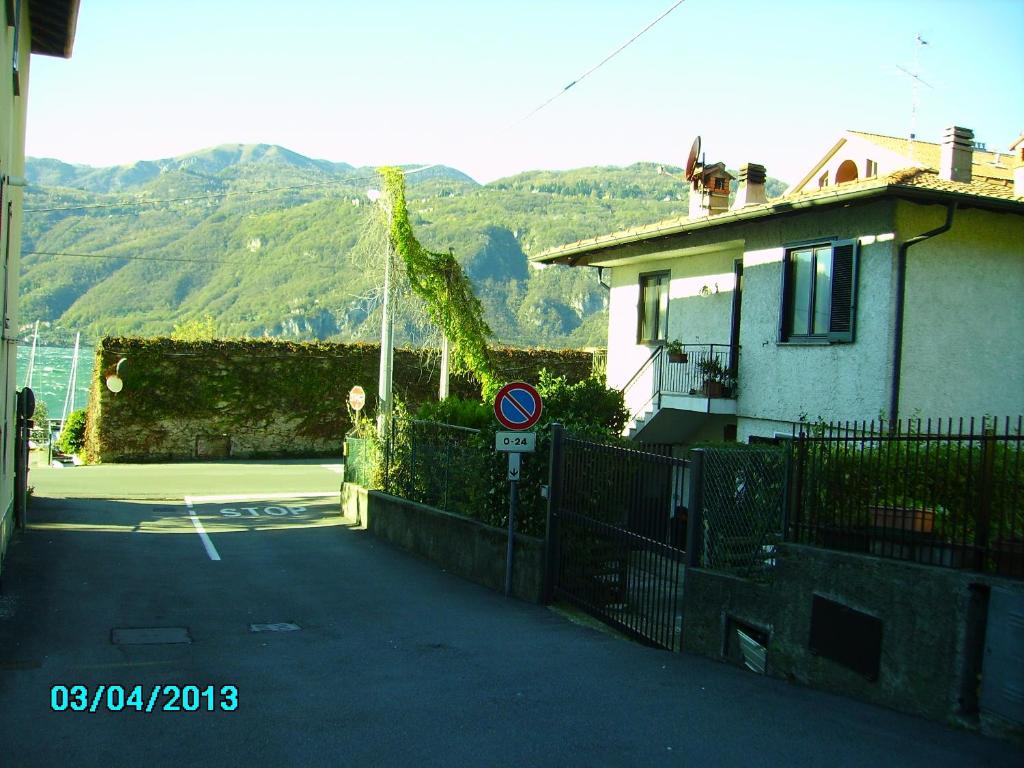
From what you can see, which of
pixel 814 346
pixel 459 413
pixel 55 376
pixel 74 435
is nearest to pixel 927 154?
pixel 814 346

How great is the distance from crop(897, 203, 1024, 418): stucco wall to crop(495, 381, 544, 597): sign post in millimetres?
5760

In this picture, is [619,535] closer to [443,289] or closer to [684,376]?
[684,376]

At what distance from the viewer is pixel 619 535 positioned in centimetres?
1050

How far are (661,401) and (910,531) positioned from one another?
39.6 ft

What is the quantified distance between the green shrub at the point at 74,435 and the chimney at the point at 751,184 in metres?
25.5

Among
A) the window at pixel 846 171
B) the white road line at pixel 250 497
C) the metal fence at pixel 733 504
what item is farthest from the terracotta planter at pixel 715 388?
the window at pixel 846 171

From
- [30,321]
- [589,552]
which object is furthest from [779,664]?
[30,321]

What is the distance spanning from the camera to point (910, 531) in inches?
272

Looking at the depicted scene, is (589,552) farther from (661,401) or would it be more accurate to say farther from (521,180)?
(521,180)

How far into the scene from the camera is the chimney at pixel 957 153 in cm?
1585

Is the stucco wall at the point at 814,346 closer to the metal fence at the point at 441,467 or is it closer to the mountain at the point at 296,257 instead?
the metal fence at the point at 441,467

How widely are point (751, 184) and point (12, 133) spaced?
12876 millimetres

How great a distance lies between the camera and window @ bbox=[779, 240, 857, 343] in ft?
49.1
